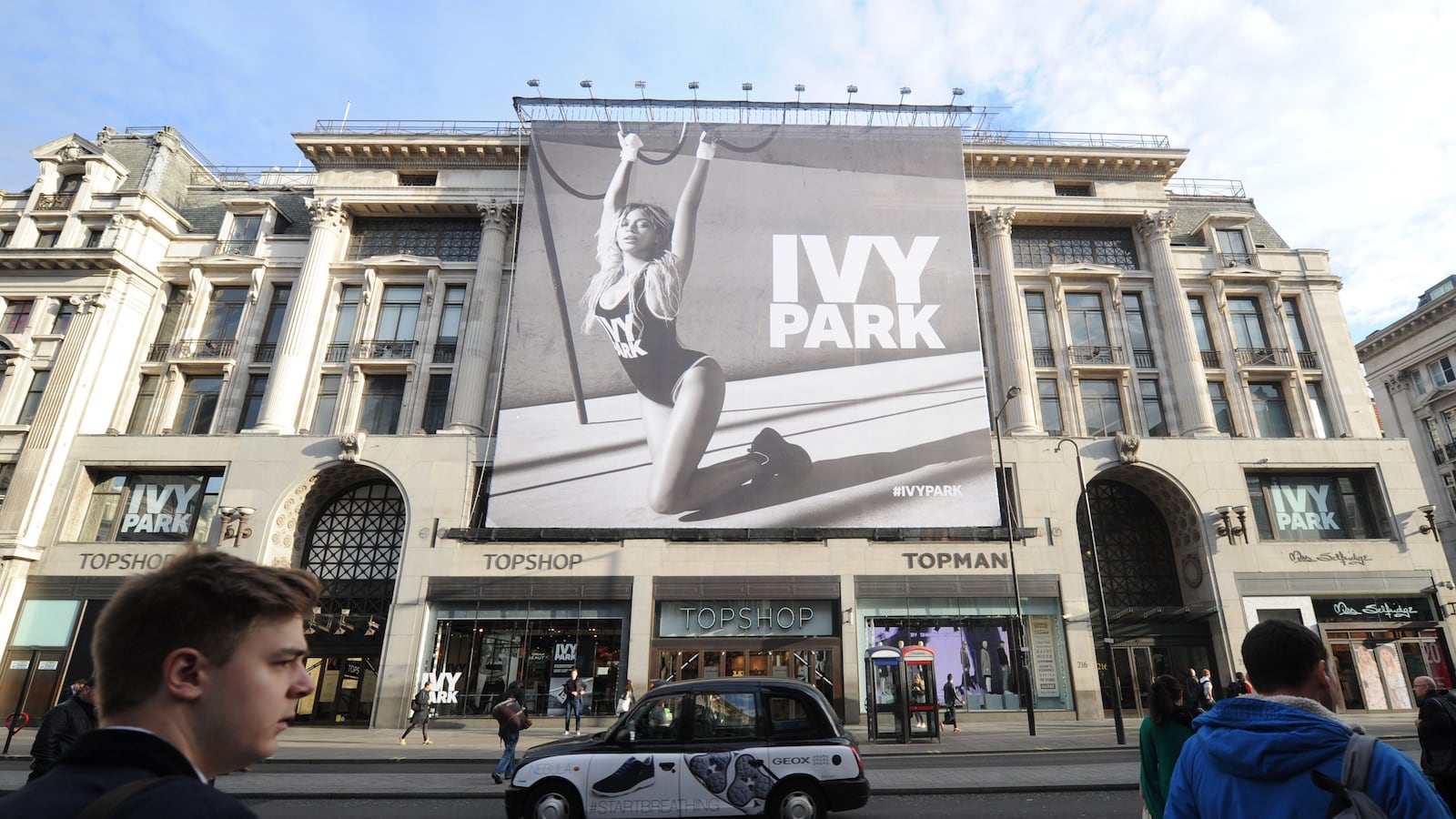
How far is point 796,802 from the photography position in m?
9.04

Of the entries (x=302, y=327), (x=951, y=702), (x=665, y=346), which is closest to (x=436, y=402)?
(x=302, y=327)

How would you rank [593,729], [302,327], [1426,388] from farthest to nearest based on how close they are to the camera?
[1426,388]
[302,327]
[593,729]

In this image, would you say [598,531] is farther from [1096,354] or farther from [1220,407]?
[1220,407]

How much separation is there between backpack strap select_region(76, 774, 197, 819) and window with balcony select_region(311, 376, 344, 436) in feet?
109

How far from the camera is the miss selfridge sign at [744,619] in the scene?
2628 cm

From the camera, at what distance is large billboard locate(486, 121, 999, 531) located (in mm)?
26812

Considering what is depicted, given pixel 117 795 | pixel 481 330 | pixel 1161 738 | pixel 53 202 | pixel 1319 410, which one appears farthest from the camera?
pixel 53 202

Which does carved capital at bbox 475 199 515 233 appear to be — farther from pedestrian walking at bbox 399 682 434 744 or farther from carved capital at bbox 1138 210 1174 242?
carved capital at bbox 1138 210 1174 242

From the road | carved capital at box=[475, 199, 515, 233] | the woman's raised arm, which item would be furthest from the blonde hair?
the road

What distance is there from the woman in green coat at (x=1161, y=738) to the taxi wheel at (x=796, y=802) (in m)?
4.37

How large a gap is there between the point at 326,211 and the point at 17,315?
1382cm

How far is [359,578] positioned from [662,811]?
81.8ft

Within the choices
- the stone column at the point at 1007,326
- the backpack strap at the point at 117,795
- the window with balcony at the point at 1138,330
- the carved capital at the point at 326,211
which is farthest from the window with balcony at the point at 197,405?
the window with balcony at the point at 1138,330

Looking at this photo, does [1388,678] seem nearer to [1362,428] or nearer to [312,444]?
[1362,428]
